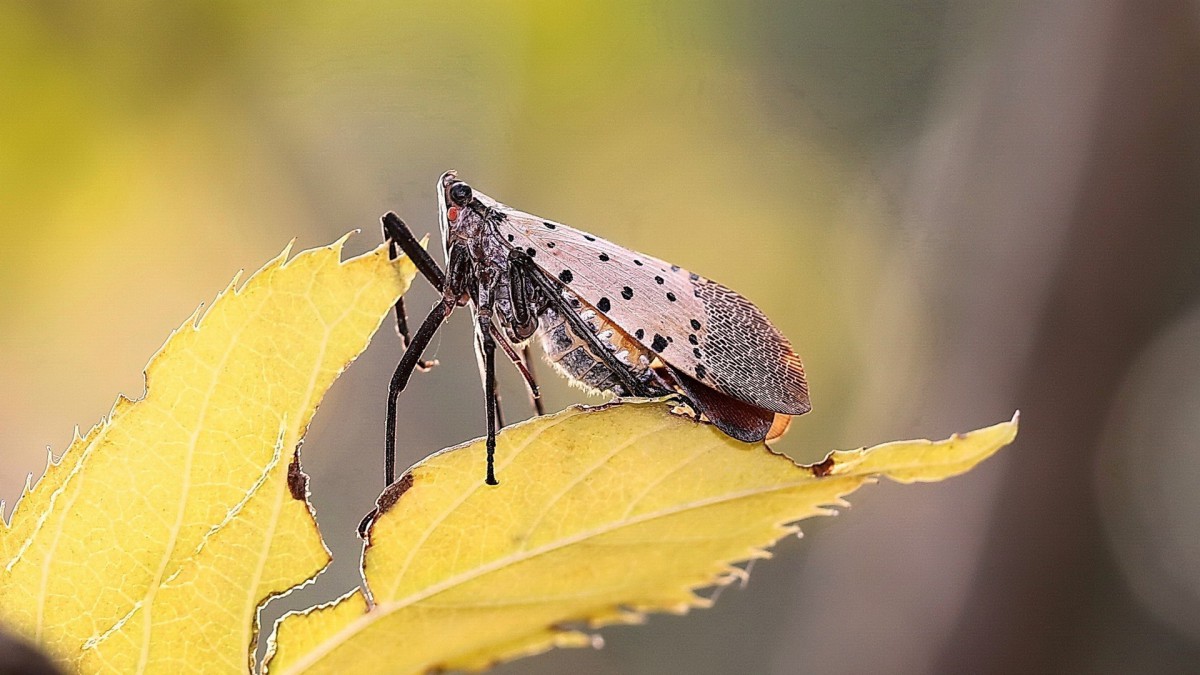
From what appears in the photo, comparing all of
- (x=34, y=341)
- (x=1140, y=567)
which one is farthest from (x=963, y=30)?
(x=34, y=341)

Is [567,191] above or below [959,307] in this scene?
above

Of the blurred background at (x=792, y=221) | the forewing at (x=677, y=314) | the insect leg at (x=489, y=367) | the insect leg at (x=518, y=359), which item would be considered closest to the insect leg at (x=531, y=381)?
the insect leg at (x=518, y=359)

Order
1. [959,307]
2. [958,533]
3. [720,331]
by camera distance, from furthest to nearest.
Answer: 1. [959,307]
2. [958,533]
3. [720,331]

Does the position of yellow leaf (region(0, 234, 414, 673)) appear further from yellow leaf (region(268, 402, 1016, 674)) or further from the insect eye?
the insect eye

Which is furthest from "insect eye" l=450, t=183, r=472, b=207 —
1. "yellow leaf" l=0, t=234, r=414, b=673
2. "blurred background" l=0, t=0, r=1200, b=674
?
"blurred background" l=0, t=0, r=1200, b=674

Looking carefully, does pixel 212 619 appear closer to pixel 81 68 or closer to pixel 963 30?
pixel 81 68

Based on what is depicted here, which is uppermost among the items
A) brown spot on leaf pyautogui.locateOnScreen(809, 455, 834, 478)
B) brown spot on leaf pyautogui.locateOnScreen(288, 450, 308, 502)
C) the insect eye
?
the insect eye

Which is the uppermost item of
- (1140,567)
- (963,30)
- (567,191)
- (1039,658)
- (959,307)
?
(963,30)

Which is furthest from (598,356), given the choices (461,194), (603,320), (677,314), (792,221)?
(792,221)
